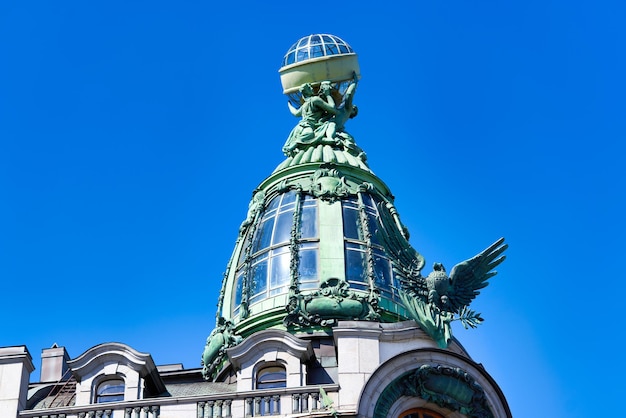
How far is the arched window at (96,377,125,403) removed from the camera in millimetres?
48906

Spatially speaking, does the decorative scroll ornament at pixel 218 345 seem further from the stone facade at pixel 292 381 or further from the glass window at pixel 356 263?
the glass window at pixel 356 263

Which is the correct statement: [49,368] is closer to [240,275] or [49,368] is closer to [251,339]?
[240,275]

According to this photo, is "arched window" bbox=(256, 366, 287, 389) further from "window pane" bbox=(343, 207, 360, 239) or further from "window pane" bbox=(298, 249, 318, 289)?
"window pane" bbox=(343, 207, 360, 239)

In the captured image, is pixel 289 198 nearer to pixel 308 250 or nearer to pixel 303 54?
pixel 308 250

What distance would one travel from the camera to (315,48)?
6350 cm

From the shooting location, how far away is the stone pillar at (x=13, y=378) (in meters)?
47.9

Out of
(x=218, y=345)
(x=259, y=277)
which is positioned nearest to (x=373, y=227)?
(x=259, y=277)

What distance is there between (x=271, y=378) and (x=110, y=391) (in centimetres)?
482

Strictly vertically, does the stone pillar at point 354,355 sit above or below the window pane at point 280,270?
below

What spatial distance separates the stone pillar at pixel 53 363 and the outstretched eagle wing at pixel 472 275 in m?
14.6

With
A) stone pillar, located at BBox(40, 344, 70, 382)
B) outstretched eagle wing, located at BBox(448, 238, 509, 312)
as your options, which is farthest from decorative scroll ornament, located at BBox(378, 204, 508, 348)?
stone pillar, located at BBox(40, 344, 70, 382)

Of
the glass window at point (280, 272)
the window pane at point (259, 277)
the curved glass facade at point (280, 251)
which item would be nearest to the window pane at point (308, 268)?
the curved glass facade at point (280, 251)

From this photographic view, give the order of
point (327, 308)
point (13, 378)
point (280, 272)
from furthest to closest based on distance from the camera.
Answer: point (280, 272) → point (327, 308) → point (13, 378)

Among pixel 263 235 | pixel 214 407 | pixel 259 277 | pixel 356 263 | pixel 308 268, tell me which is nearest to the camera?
pixel 214 407
